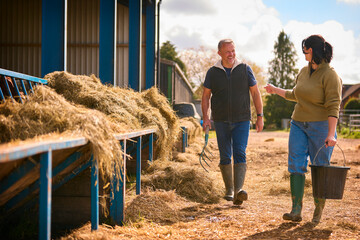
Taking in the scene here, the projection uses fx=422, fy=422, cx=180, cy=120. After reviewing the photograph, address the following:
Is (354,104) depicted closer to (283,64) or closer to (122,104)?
(283,64)

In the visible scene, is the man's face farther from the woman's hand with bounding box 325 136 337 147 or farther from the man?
the woman's hand with bounding box 325 136 337 147

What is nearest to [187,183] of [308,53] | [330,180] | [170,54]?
[330,180]

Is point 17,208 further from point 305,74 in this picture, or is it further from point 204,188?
point 305,74

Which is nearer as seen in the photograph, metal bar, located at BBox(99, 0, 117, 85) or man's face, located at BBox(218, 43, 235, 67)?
man's face, located at BBox(218, 43, 235, 67)

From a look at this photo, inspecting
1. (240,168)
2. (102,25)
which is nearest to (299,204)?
(240,168)

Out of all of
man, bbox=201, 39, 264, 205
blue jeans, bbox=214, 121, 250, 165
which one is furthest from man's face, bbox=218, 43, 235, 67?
blue jeans, bbox=214, 121, 250, 165

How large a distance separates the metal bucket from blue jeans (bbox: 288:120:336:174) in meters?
0.25

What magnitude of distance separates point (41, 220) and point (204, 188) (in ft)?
11.1

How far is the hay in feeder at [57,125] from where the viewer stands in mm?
2811

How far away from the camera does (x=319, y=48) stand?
4.11m

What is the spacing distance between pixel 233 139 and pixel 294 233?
1634 mm

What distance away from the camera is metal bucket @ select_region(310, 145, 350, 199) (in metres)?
3.84

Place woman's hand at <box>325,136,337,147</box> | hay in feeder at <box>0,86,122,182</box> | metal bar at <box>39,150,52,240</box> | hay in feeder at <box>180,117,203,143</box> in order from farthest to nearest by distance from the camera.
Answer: hay in feeder at <box>180,117,203,143</box>
woman's hand at <box>325,136,337,147</box>
hay in feeder at <box>0,86,122,182</box>
metal bar at <box>39,150,52,240</box>

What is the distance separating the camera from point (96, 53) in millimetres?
15742
